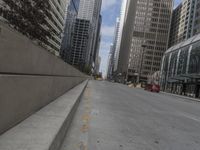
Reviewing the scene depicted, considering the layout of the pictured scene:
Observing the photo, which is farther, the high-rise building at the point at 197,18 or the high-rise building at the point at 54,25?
the high-rise building at the point at 197,18

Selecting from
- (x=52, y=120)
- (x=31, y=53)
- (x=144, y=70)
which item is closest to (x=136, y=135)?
(x=52, y=120)

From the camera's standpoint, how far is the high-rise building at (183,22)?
475ft

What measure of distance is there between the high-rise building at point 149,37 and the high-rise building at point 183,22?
4.70m

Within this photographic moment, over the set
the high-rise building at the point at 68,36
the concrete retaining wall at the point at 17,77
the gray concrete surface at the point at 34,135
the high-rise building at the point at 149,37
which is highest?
the high-rise building at the point at 149,37

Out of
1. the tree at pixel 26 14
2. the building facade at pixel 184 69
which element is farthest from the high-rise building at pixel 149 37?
the tree at pixel 26 14

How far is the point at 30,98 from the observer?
632 cm

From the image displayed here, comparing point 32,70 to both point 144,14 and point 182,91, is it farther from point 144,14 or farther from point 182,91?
point 144,14

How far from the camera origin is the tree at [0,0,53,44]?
750 cm

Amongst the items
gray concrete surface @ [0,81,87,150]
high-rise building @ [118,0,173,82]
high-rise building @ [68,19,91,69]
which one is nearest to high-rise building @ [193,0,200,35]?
high-rise building @ [118,0,173,82]

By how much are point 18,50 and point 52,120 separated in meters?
1.70

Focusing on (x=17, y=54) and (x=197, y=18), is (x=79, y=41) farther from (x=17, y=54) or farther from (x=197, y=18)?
(x=197, y=18)

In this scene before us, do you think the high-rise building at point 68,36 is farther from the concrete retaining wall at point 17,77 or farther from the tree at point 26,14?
the concrete retaining wall at point 17,77

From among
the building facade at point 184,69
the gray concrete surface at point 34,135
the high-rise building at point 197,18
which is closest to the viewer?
the gray concrete surface at point 34,135

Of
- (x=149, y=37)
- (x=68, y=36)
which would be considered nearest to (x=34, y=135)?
(x=68, y=36)
